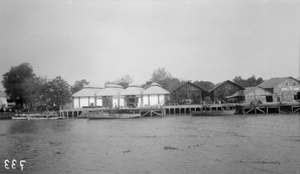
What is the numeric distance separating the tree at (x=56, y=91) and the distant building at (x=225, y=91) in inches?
1173

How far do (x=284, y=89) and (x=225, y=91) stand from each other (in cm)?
1148

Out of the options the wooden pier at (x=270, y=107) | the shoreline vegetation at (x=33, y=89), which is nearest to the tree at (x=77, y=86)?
the shoreline vegetation at (x=33, y=89)

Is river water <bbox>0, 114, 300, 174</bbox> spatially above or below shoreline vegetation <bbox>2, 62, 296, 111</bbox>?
below

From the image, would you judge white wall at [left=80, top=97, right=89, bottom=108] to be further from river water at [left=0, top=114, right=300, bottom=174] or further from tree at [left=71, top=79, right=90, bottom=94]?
river water at [left=0, top=114, right=300, bottom=174]

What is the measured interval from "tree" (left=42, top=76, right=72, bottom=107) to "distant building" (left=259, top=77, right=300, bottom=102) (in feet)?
134

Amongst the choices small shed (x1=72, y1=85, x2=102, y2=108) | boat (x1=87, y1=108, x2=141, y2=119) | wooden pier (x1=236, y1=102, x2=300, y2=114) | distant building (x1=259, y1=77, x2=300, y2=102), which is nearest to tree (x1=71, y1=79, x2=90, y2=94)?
small shed (x1=72, y1=85, x2=102, y2=108)

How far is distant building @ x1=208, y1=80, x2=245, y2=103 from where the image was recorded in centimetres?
5925

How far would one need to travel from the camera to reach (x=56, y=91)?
201 feet

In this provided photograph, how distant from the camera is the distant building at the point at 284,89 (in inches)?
2354

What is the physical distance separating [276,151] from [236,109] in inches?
1415

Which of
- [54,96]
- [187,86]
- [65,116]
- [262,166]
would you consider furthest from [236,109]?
[262,166]

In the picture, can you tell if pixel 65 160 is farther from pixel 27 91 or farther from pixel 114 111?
pixel 27 91

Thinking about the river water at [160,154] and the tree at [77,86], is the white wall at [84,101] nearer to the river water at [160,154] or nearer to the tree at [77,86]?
the tree at [77,86]

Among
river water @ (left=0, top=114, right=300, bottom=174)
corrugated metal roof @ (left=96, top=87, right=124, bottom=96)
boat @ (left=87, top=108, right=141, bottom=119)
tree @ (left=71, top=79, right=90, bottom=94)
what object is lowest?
river water @ (left=0, top=114, right=300, bottom=174)
